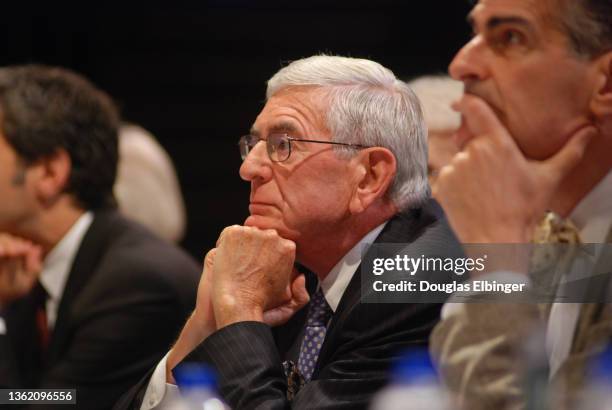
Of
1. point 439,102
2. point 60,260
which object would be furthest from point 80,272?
point 439,102

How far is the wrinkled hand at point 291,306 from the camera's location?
2537mm

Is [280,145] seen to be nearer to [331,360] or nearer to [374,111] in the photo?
[374,111]

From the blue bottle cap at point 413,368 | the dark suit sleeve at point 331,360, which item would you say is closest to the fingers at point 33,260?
the dark suit sleeve at point 331,360

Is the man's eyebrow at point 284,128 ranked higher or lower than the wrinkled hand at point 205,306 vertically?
higher

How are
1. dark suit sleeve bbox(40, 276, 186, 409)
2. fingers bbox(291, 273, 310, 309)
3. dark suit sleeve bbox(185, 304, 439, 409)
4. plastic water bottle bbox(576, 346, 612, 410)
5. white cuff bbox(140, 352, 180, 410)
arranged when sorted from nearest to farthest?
1. plastic water bottle bbox(576, 346, 612, 410)
2. dark suit sleeve bbox(185, 304, 439, 409)
3. white cuff bbox(140, 352, 180, 410)
4. fingers bbox(291, 273, 310, 309)
5. dark suit sleeve bbox(40, 276, 186, 409)

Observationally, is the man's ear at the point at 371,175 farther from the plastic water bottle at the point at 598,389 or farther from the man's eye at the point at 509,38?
the plastic water bottle at the point at 598,389

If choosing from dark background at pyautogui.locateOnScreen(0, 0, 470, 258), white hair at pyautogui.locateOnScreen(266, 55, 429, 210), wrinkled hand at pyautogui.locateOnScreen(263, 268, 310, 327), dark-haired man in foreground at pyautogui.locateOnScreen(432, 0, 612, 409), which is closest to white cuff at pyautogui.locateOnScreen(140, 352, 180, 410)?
wrinkled hand at pyautogui.locateOnScreen(263, 268, 310, 327)

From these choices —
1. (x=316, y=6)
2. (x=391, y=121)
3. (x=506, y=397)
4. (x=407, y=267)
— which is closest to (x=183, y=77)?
(x=316, y=6)

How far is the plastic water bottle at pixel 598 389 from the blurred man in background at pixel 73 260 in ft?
6.47

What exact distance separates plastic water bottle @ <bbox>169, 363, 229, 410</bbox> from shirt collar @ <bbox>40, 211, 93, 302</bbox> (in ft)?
4.43

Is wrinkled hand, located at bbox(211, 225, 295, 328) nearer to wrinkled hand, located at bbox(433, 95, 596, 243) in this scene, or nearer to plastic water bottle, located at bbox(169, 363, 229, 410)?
plastic water bottle, located at bbox(169, 363, 229, 410)

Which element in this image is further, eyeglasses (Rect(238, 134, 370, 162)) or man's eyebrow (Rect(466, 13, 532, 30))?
eyeglasses (Rect(238, 134, 370, 162))

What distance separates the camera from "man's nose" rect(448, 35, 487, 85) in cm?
211

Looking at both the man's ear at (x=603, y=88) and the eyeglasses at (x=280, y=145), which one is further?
the eyeglasses at (x=280, y=145)
